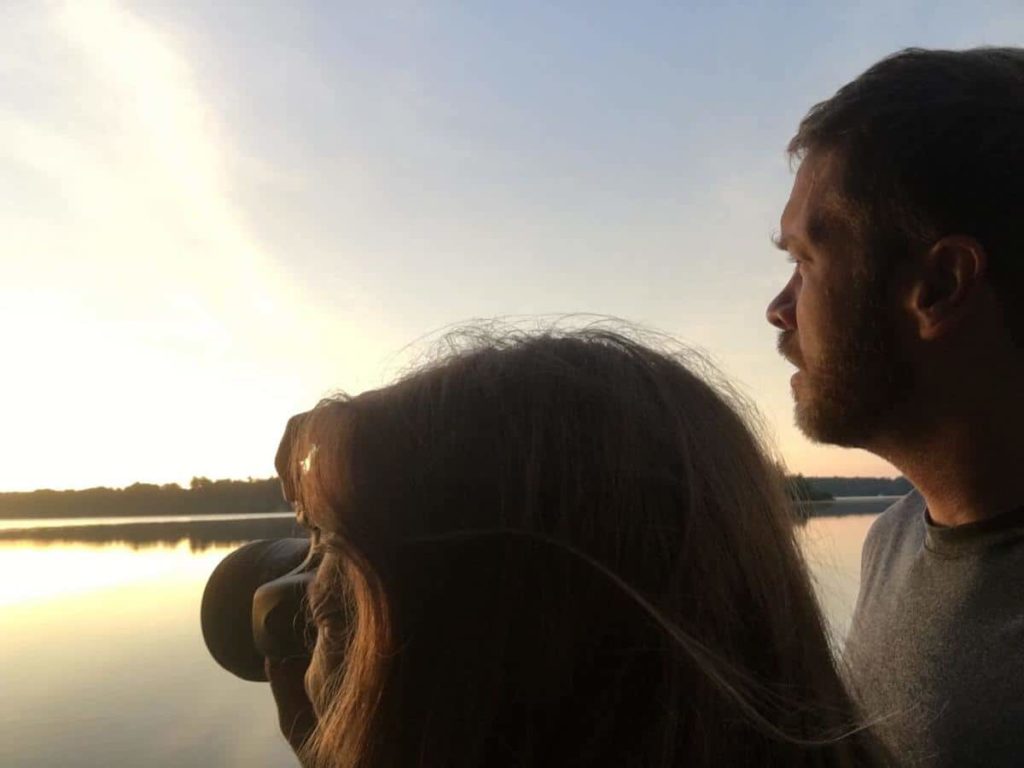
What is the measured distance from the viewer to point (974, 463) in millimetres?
1389

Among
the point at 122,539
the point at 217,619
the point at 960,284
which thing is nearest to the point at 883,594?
the point at 960,284

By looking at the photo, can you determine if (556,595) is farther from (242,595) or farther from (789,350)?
(789,350)

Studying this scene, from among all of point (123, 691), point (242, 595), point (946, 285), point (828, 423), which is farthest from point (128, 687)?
point (946, 285)

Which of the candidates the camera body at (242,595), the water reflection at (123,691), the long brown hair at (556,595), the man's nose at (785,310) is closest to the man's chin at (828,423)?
the man's nose at (785,310)

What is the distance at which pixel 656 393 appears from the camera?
0.83m

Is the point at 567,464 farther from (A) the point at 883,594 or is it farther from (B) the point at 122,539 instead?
(B) the point at 122,539

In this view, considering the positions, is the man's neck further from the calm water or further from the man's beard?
the calm water

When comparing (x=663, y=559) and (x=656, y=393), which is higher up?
(x=656, y=393)

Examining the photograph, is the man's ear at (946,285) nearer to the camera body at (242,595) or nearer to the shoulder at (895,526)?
the shoulder at (895,526)

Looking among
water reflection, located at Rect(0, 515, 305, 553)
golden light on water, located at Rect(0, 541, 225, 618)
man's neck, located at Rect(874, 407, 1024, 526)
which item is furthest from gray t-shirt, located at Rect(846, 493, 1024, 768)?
water reflection, located at Rect(0, 515, 305, 553)

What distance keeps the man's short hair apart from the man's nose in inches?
6.3

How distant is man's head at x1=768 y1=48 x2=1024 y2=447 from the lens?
Result: 141 centimetres

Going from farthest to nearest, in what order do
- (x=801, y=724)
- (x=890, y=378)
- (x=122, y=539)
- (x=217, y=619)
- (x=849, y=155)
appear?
1. (x=122, y=539)
2. (x=849, y=155)
3. (x=890, y=378)
4. (x=217, y=619)
5. (x=801, y=724)

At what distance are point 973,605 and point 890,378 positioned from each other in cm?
35
